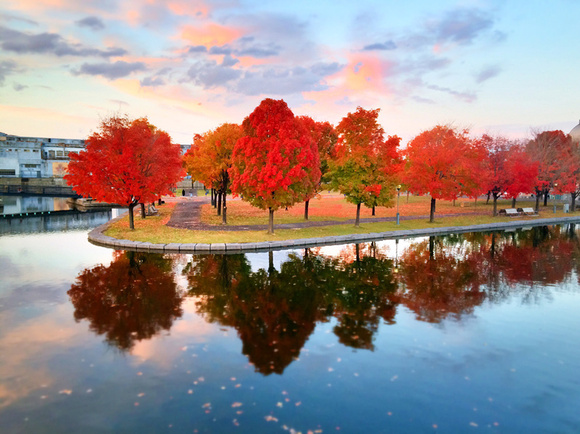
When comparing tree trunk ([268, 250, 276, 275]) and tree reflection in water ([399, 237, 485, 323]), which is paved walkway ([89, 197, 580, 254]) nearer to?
tree trunk ([268, 250, 276, 275])

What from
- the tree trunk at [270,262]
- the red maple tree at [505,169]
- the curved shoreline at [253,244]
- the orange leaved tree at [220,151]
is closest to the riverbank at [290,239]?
the curved shoreline at [253,244]

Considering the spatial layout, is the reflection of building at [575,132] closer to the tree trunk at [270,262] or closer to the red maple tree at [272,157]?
the red maple tree at [272,157]

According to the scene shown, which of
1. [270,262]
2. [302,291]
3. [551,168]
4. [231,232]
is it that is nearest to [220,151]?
[231,232]

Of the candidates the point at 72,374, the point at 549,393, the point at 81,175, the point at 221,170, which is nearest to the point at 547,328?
the point at 549,393

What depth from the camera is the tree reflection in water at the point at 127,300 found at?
11023mm

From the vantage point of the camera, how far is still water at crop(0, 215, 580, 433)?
23.5ft

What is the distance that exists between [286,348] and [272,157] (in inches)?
672

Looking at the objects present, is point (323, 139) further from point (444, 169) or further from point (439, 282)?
point (439, 282)

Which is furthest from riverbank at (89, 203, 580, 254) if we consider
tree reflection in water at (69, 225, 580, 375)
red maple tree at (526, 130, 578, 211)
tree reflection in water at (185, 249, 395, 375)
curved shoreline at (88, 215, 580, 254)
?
red maple tree at (526, 130, 578, 211)

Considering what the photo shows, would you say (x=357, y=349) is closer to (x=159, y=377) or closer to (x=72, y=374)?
(x=159, y=377)

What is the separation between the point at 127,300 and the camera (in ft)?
44.5

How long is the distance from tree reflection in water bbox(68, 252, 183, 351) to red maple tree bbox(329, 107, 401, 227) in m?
17.2

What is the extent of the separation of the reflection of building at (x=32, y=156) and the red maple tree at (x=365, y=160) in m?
108

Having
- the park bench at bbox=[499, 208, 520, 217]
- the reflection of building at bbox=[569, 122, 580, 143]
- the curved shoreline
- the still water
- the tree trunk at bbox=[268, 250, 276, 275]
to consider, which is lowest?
the still water
